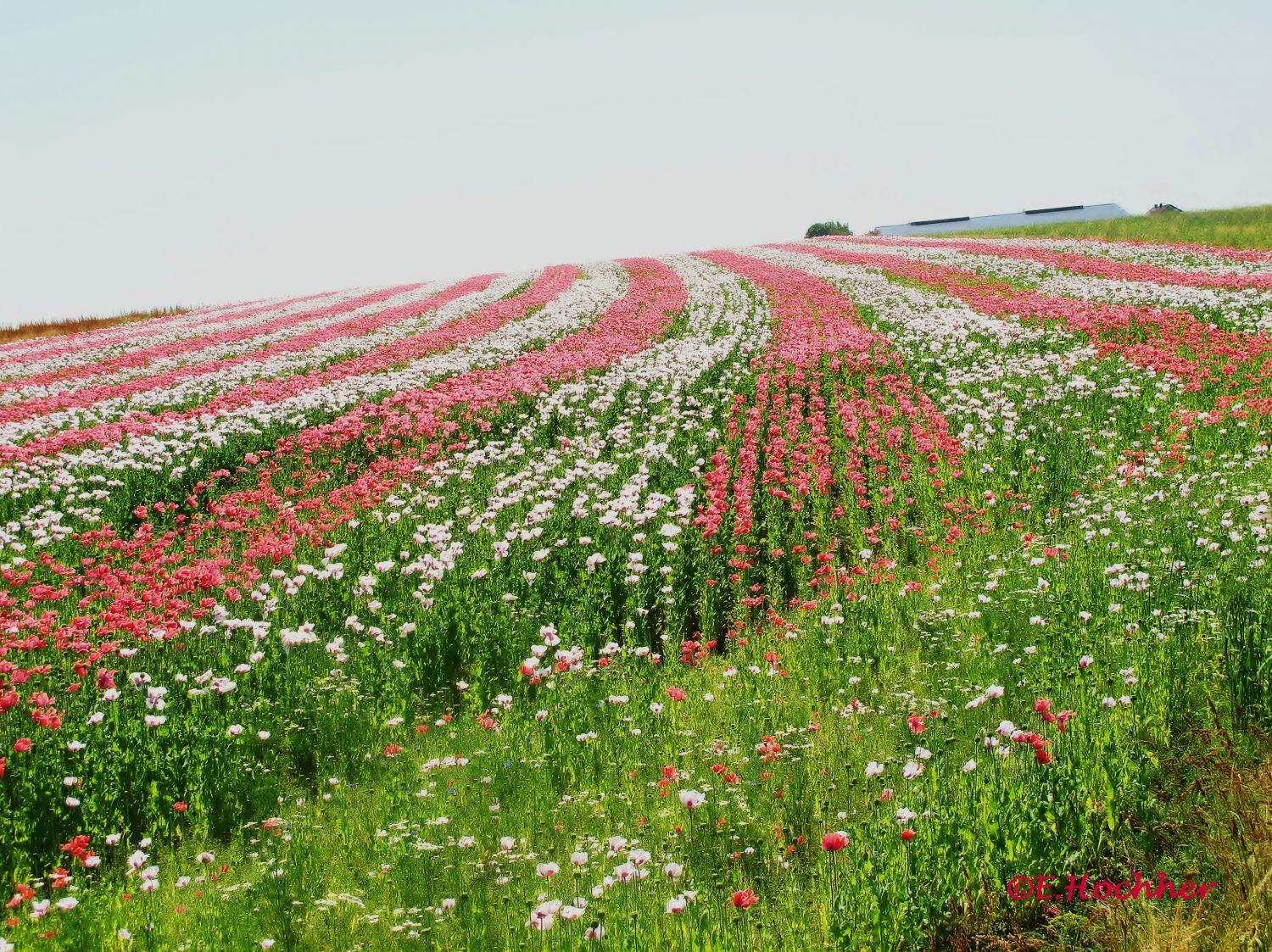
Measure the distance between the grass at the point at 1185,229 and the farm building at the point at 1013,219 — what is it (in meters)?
24.3

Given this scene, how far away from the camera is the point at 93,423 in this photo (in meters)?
16.6

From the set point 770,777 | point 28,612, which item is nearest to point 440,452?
point 28,612

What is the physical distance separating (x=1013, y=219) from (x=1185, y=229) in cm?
3882

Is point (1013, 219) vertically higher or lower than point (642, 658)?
higher

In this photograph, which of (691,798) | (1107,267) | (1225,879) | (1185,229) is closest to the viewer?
(1225,879)

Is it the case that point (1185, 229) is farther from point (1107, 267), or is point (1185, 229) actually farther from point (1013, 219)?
point (1013, 219)

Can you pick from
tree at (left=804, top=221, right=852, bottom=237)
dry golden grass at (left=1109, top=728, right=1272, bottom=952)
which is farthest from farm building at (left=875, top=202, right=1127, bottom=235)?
dry golden grass at (left=1109, top=728, right=1272, bottom=952)

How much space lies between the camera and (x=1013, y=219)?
79.6 m

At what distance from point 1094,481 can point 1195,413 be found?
2751 mm

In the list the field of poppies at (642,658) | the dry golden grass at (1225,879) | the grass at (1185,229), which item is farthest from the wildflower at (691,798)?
the grass at (1185,229)

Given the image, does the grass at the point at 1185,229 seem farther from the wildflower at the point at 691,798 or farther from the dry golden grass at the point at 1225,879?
the wildflower at the point at 691,798

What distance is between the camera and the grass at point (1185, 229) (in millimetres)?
38594

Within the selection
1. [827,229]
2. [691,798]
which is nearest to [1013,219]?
[827,229]

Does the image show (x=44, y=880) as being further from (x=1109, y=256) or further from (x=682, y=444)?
(x=1109, y=256)
